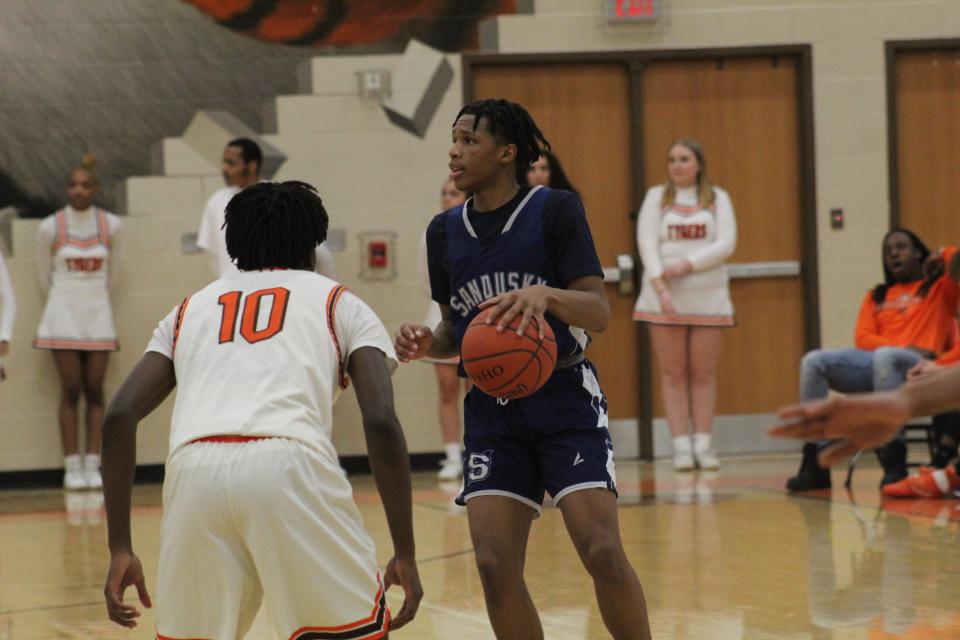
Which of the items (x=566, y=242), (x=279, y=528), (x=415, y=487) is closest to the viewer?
(x=279, y=528)

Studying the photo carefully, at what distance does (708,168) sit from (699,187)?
1036 mm

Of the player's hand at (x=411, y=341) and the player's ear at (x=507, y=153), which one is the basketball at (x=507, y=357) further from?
the player's ear at (x=507, y=153)

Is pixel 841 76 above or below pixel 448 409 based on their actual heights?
above

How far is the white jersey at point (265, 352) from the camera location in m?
2.92

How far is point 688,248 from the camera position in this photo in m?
9.27

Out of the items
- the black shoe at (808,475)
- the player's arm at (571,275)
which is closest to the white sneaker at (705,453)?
the black shoe at (808,475)

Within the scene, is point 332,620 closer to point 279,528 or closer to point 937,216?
point 279,528

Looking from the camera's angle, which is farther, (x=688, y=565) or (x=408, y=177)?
(x=408, y=177)

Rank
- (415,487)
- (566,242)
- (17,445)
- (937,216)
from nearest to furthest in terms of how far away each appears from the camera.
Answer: (566,242) < (415,487) < (17,445) < (937,216)

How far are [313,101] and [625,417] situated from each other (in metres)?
2.98

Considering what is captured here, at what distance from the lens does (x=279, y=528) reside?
2.82m

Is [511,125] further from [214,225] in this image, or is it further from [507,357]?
[214,225]

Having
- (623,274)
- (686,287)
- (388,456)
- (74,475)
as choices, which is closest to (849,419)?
(388,456)

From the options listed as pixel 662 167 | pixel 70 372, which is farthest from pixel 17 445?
pixel 662 167
